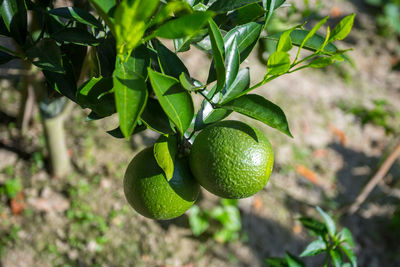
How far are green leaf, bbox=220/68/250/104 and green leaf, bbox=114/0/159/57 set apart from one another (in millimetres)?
230

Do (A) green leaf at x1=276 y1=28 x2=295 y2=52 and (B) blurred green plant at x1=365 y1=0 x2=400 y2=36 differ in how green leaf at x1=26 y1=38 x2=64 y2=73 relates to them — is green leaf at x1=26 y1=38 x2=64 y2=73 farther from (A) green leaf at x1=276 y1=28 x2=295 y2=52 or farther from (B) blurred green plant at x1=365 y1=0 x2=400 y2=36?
(B) blurred green plant at x1=365 y1=0 x2=400 y2=36

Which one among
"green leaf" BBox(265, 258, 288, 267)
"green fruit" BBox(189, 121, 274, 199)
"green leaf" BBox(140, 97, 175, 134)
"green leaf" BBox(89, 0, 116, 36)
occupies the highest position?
"green leaf" BBox(89, 0, 116, 36)

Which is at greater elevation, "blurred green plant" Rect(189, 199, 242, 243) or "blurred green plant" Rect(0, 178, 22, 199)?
"blurred green plant" Rect(0, 178, 22, 199)

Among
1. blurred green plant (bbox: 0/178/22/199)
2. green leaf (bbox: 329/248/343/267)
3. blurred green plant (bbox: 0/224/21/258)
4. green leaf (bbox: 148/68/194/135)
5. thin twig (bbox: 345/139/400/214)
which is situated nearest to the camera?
green leaf (bbox: 148/68/194/135)

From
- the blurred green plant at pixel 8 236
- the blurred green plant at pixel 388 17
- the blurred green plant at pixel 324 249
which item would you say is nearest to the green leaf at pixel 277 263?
the blurred green plant at pixel 324 249

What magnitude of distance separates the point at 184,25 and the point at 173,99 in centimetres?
13

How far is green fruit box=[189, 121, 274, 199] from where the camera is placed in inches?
24.0

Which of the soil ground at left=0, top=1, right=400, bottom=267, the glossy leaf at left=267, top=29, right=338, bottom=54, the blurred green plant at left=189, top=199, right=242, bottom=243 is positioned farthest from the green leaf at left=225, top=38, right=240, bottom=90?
the blurred green plant at left=189, top=199, right=242, bottom=243

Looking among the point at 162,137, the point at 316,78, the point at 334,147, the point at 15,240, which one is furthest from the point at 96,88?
the point at 316,78

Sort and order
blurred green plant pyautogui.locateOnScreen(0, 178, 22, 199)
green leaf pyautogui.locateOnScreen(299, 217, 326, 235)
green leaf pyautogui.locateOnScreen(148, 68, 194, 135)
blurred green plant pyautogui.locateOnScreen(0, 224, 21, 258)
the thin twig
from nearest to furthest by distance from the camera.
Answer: green leaf pyautogui.locateOnScreen(148, 68, 194, 135)
green leaf pyautogui.locateOnScreen(299, 217, 326, 235)
blurred green plant pyautogui.locateOnScreen(0, 224, 21, 258)
blurred green plant pyautogui.locateOnScreen(0, 178, 22, 199)
the thin twig

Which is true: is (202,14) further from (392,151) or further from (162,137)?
(392,151)

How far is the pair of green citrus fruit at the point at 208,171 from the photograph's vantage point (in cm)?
61

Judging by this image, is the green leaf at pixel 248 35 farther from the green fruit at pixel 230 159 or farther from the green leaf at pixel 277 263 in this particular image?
the green leaf at pixel 277 263

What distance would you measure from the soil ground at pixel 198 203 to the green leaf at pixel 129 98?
1.07 m
